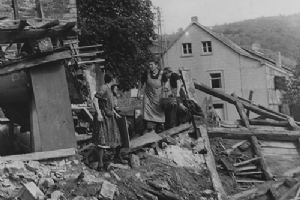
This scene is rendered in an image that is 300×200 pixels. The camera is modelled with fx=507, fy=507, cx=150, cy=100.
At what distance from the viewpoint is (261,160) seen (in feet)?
43.1

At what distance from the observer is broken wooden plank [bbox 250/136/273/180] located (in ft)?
41.3

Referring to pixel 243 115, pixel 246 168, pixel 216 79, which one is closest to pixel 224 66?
pixel 216 79

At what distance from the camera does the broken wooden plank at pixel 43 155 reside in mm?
9614

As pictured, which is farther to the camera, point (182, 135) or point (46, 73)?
point (182, 135)

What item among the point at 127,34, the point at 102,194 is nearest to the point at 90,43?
the point at 127,34

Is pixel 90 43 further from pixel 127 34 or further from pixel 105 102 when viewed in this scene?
pixel 105 102

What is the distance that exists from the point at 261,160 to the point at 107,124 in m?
4.71

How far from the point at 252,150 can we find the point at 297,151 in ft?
4.68

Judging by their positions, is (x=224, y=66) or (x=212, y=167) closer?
(x=212, y=167)

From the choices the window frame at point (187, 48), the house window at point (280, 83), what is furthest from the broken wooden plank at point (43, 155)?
the window frame at point (187, 48)

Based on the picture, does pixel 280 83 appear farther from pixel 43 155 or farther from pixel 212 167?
pixel 43 155

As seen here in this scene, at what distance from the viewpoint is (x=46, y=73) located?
34.9 feet

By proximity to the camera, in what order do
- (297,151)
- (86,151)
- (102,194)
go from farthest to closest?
(297,151) < (86,151) < (102,194)

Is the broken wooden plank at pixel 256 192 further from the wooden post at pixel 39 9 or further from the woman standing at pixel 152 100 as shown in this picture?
the wooden post at pixel 39 9
